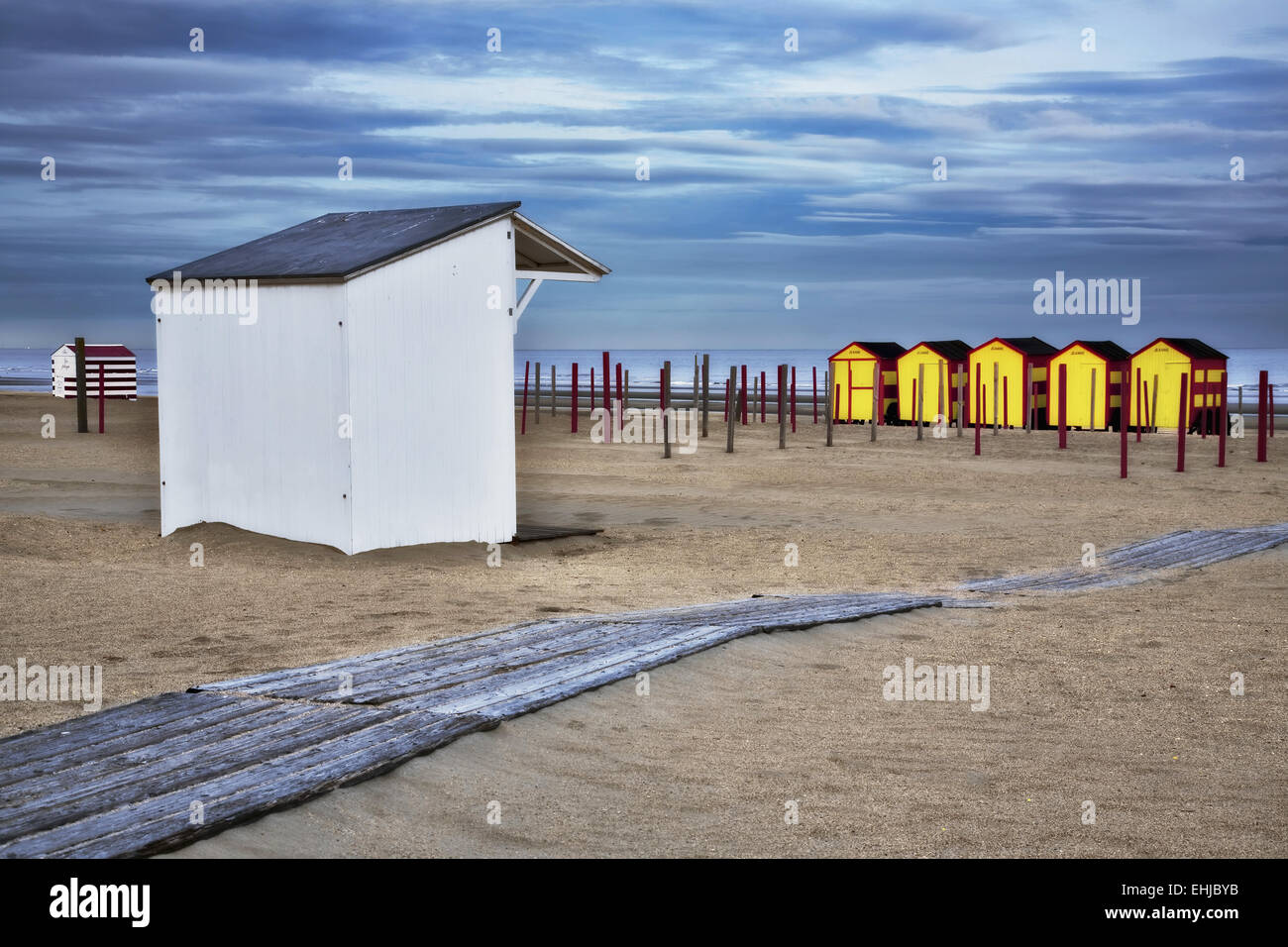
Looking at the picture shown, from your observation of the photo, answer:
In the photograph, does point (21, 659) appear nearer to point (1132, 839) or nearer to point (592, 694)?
point (592, 694)

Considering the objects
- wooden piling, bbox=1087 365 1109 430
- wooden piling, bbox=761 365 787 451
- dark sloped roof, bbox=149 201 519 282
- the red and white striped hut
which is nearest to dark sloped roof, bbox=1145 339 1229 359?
wooden piling, bbox=1087 365 1109 430

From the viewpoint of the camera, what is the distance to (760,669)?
7113 mm

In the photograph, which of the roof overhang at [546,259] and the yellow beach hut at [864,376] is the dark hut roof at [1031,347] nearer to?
the yellow beach hut at [864,376]

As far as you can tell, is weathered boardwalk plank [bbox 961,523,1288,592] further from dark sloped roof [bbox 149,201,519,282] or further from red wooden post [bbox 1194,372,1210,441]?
red wooden post [bbox 1194,372,1210,441]

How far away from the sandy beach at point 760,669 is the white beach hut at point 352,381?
485 millimetres

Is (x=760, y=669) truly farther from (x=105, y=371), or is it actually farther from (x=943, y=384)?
(x=105, y=371)

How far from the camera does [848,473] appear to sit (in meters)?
21.5

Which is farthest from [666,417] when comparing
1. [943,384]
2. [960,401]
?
[943,384]

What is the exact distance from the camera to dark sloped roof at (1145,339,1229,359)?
103 feet

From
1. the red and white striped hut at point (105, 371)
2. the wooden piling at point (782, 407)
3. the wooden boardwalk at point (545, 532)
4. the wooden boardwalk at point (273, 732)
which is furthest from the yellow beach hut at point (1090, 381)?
the red and white striped hut at point (105, 371)

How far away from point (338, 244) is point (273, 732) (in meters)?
8.19

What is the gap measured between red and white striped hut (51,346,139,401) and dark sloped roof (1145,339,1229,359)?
32584 millimetres
